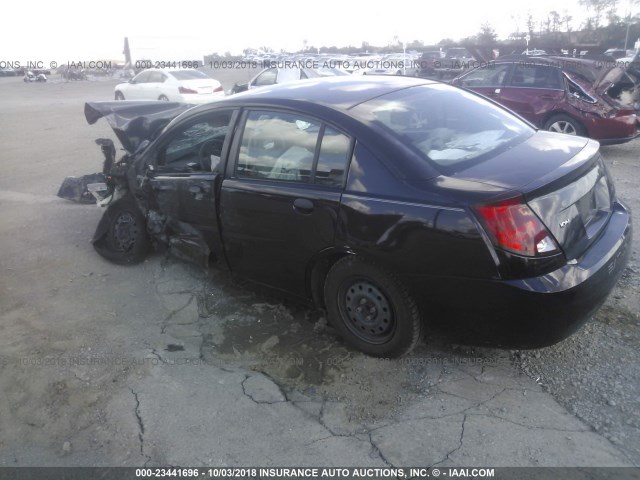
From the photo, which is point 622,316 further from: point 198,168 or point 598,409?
point 198,168

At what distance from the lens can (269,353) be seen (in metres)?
3.47

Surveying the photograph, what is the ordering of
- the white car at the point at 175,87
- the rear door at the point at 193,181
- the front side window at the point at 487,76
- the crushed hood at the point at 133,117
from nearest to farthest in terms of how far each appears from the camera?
the rear door at the point at 193,181
the crushed hood at the point at 133,117
the front side window at the point at 487,76
the white car at the point at 175,87

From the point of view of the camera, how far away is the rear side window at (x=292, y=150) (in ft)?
10.5

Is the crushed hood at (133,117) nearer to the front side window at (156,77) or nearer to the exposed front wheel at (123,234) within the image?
the exposed front wheel at (123,234)

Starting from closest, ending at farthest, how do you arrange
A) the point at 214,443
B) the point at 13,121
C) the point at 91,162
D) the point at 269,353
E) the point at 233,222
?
1. the point at 214,443
2. the point at 269,353
3. the point at 233,222
4. the point at 91,162
5. the point at 13,121

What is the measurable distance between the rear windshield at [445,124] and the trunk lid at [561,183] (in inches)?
5.7

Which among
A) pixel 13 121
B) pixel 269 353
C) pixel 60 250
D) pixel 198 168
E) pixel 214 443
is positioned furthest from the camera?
pixel 13 121

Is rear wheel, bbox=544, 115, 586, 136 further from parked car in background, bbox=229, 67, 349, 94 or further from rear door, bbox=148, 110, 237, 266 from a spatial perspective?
parked car in background, bbox=229, 67, 349, 94

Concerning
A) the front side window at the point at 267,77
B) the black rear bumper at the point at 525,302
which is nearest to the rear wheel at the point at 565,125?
the black rear bumper at the point at 525,302

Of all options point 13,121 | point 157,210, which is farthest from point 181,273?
point 13,121

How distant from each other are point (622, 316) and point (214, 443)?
108 inches

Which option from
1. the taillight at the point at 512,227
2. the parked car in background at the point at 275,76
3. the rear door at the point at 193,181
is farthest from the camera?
the parked car in background at the point at 275,76

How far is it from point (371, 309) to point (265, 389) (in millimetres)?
775

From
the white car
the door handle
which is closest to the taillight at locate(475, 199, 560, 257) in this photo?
the door handle
